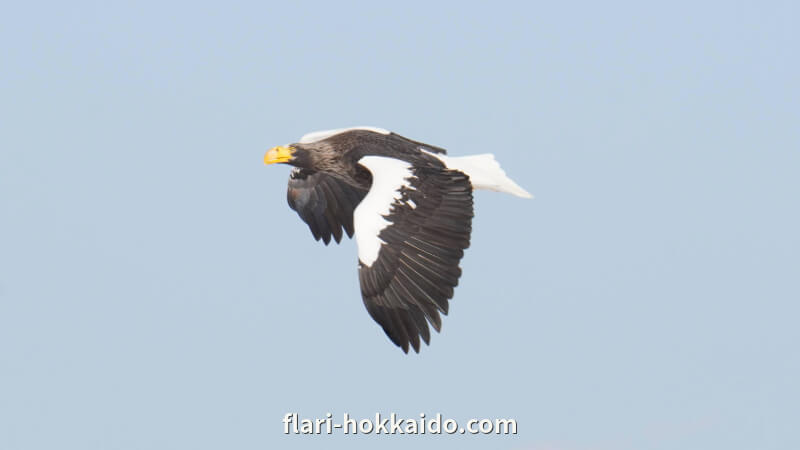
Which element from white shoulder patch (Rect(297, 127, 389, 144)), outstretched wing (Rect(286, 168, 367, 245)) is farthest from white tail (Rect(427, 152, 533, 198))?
outstretched wing (Rect(286, 168, 367, 245))

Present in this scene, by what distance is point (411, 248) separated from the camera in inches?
366

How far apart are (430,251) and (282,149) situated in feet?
8.40

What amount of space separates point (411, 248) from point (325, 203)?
2.64 m

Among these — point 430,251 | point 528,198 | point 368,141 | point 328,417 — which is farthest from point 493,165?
point 328,417

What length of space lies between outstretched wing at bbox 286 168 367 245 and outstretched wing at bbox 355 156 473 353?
75.2 inches

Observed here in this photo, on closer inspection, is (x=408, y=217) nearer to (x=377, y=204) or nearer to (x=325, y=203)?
(x=377, y=204)

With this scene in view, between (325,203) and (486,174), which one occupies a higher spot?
(325,203)

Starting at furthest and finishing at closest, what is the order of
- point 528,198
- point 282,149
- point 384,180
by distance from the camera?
point 282,149 → point 528,198 → point 384,180

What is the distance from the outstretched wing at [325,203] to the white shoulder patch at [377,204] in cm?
158

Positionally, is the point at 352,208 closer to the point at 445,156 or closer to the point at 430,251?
the point at 445,156

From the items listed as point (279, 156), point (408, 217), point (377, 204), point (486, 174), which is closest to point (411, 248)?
point (408, 217)

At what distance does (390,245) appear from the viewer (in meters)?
9.32

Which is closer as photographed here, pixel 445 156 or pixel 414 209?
pixel 414 209

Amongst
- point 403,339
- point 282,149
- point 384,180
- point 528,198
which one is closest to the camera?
point 403,339
